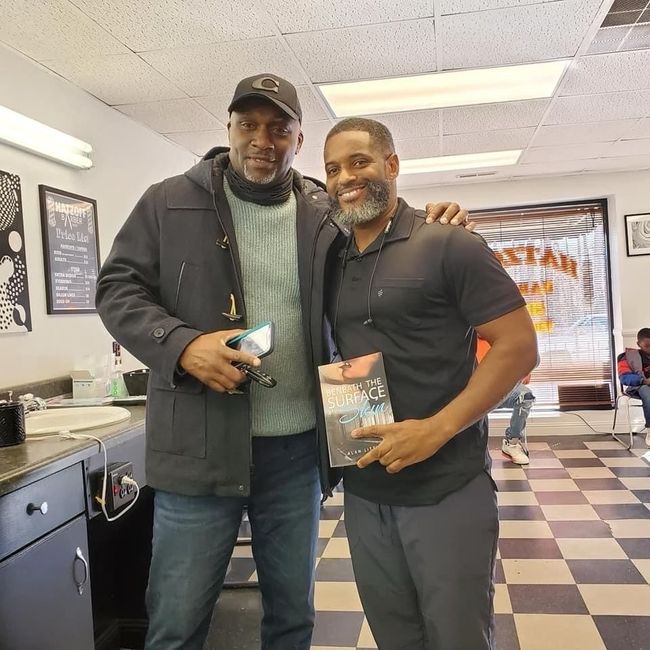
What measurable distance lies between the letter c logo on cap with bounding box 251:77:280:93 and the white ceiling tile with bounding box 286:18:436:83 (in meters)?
1.35

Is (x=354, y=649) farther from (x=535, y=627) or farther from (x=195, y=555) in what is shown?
(x=195, y=555)

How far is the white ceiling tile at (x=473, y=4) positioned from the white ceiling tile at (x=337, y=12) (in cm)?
5

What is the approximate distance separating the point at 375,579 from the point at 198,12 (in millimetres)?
2064

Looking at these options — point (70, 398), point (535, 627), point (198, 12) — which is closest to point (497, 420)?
point (535, 627)

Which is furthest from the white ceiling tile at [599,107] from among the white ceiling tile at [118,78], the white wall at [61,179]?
the white wall at [61,179]

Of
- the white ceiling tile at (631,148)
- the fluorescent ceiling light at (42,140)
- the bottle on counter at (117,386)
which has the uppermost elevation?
the white ceiling tile at (631,148)

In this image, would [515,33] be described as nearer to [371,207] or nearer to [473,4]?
[473,4]

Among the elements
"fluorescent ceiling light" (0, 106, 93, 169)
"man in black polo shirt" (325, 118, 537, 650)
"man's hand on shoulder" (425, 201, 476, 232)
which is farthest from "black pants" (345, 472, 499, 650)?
"fluorescent ceiling light" (0, 106, 93, 169)

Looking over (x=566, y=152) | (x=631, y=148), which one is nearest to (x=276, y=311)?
(x=566, y=152)

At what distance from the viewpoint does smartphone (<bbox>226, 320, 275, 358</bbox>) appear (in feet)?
3.73

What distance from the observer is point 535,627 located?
7.77 feet

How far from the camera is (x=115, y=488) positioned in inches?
69.9

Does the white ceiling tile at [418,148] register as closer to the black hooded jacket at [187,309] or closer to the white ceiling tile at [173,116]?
the white ceiling tile at [173,116]

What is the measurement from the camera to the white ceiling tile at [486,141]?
4.20 m
